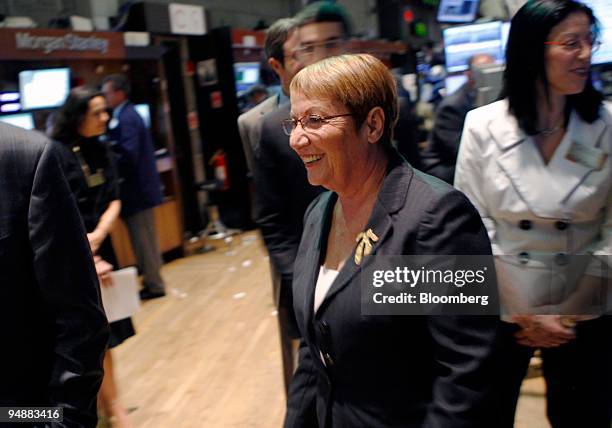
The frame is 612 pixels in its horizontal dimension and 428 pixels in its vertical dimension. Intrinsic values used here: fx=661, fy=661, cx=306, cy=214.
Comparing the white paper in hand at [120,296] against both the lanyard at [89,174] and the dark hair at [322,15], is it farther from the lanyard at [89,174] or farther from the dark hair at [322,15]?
the dark hair at [322,15]

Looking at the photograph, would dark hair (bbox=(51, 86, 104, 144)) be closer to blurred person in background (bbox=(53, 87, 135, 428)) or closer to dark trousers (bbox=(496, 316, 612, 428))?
blurred person in background (bbox=(53, 87, 135, 428))

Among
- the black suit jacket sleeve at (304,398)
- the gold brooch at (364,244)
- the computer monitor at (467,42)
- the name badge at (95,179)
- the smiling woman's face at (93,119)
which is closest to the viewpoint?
the gold brooch at (364,244)

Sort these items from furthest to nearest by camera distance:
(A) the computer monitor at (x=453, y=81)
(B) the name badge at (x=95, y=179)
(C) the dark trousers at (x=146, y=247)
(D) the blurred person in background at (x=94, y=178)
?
1. (A) the computer monitor at (x=453, y=81)
2. (C) the dark trousers at (x=146, y=247)
3. (B) the name badge at (x=95, y=179)
4. (D) the blurred person in background at (x=94, y=178)

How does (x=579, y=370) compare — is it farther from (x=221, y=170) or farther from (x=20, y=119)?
(x=221, y=170)

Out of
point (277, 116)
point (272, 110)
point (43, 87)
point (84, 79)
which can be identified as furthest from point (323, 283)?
point (84, 79)

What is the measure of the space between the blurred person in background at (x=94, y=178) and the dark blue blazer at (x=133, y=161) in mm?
1938

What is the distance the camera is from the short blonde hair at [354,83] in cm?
138

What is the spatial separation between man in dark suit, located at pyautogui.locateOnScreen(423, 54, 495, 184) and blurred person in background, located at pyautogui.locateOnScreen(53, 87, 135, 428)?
1.69 metres

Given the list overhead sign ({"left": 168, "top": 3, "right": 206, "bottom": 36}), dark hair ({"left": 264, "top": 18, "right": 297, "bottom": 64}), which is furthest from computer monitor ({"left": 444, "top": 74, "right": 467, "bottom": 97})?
dark hair ({"left": 264, "top": 18, "right": 297, "bottom": 64})

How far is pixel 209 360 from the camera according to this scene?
4.22 m

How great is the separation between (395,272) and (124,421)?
2.39 metres

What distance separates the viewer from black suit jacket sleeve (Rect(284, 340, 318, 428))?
159cm

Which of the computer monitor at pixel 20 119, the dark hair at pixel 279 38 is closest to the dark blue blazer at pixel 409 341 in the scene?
the dark hair at pixel 279 38

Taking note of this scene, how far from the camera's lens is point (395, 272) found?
4.25ft
